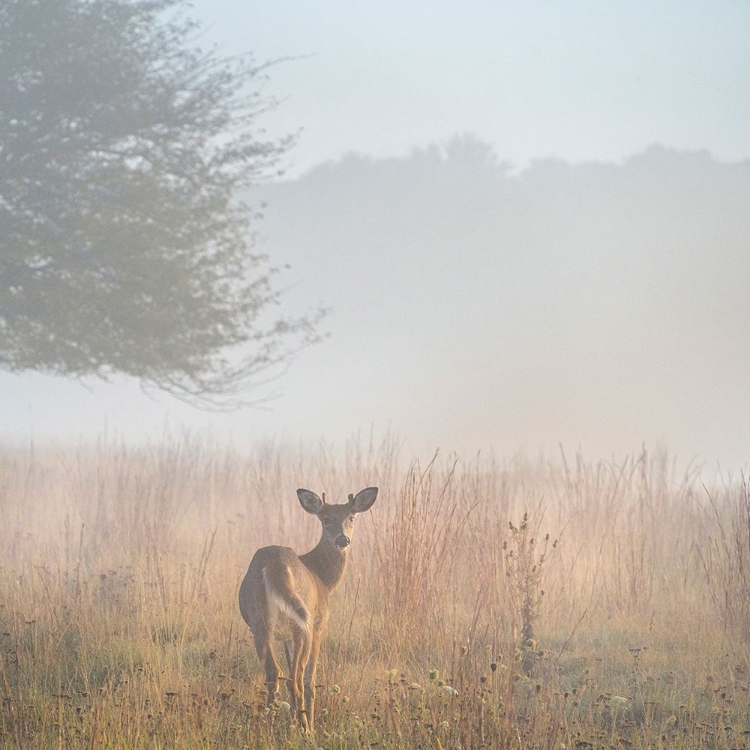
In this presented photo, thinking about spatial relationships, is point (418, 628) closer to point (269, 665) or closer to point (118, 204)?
point (269, 665)

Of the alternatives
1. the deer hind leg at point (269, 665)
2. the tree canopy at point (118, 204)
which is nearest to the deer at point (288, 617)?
the deer hind leg at point (269, 665)

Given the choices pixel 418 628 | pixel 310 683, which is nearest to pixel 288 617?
pixel 310 683

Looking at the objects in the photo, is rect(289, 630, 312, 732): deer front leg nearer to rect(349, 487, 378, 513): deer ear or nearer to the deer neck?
the deer neck

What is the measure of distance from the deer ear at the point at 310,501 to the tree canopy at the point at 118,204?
798 cm

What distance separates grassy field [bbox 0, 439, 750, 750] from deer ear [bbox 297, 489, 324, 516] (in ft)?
2.47

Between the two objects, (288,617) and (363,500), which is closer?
(288,617)

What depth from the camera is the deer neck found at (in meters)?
5.54

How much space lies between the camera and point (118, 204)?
1361cm

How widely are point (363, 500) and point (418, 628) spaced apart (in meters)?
1.50

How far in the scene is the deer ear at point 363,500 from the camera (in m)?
5.39

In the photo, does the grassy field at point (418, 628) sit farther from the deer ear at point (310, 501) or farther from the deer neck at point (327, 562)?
the deer ear at point (310, 501)

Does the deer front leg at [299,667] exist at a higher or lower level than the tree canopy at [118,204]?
lower

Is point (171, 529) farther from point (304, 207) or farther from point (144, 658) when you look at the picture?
point (304, 207)

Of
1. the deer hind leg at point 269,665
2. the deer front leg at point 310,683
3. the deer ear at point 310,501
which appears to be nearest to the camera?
the deer hind leg at point 269,665
